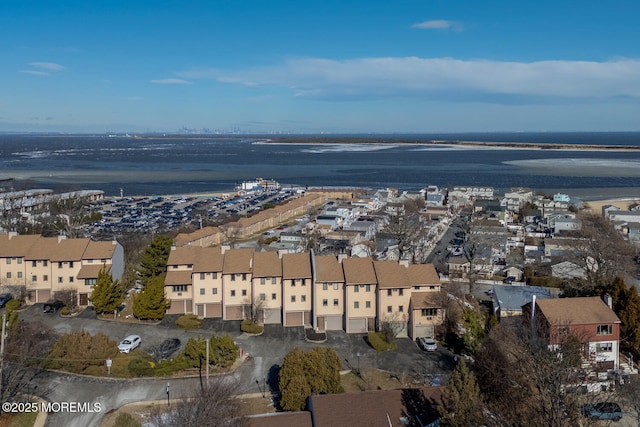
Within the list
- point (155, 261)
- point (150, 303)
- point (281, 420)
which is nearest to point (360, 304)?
point (150, 303)

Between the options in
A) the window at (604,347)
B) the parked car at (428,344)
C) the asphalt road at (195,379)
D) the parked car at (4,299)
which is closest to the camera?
the asphalt road at (195,379)

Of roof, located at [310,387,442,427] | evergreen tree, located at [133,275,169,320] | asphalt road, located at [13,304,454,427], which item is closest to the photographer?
roof, located at [310,387,442,427]

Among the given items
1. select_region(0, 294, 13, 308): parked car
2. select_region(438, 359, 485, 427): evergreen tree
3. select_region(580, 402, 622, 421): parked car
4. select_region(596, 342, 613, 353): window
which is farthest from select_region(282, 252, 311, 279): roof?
select_region(0, 294, 13, 308): parked car

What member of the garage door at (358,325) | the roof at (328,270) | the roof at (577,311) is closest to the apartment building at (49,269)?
the roof at (328,270)

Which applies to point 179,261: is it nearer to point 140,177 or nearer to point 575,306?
point 575,306

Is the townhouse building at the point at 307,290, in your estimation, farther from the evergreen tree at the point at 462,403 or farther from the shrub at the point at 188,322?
the evergreen tree at the point at 462,403

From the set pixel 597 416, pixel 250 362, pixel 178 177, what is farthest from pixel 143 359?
pixel 178 177

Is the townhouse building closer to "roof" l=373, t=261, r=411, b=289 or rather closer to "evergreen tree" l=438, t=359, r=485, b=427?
"roof" l=373, t=261, r=411, b=289
